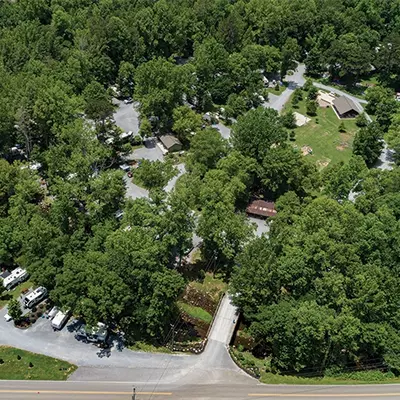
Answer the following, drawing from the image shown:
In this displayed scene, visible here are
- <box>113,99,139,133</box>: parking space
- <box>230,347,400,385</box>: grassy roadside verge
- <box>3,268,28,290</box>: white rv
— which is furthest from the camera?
<box>113,99,139,133</box>: parking space

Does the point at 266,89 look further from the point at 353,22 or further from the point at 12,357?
the point at 12,357

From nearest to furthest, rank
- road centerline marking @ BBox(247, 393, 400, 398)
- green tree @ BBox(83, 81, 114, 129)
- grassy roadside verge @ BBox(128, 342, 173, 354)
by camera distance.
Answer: road centerline marking @ BBox(247, 393, 400, 398) < grassy roadside verge @ BBox(128, 342, 173, 354) < green tree @ BBox(83, 81, 114, 129)

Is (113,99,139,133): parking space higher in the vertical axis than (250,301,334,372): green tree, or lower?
lower

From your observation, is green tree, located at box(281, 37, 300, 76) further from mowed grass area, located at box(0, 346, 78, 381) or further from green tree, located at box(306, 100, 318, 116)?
mowed grass area, located at box(0, 346, 78, 381)

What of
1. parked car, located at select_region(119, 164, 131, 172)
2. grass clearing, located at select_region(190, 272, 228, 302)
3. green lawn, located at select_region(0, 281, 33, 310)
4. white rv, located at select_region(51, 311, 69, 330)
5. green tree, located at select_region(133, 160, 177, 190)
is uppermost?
green tree, located at select_region(133, 160, 177, 190)

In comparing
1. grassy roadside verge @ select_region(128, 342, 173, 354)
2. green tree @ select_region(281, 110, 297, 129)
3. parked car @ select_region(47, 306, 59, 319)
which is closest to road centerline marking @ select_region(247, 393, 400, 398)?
grassy roadside verge @ select_region(128, 342, 173, 354)

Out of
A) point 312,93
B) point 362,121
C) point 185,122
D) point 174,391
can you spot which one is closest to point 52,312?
point 174,391

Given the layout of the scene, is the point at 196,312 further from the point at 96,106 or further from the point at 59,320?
the point at 96,106
